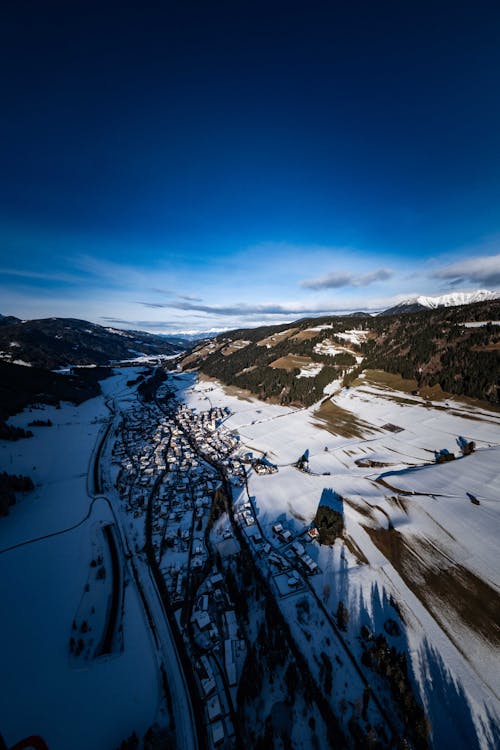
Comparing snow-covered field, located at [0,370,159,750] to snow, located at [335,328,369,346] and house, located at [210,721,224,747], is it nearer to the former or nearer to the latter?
house, located at [210,721,224,747]

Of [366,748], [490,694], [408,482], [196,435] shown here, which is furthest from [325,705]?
[196,435]

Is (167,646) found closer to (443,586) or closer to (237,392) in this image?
(443,586)

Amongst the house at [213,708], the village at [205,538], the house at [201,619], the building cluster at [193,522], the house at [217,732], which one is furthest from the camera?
the house at [201,619]

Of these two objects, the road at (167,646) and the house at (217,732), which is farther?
the road at (167,646)

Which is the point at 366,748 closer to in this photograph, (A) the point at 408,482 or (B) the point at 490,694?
(B) the point at 490,694

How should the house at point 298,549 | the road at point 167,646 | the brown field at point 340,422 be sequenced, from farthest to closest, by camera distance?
the brown field at point 340,422
the house at point 298,549
the road at point 167,646

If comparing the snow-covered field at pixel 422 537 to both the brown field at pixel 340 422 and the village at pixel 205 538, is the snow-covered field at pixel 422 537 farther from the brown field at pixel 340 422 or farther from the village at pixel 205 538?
the village at pixel 205 538

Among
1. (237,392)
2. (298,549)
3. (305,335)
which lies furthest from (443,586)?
(305,335)

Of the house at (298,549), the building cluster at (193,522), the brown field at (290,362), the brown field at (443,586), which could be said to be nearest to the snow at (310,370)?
the brown field at (290,362)
